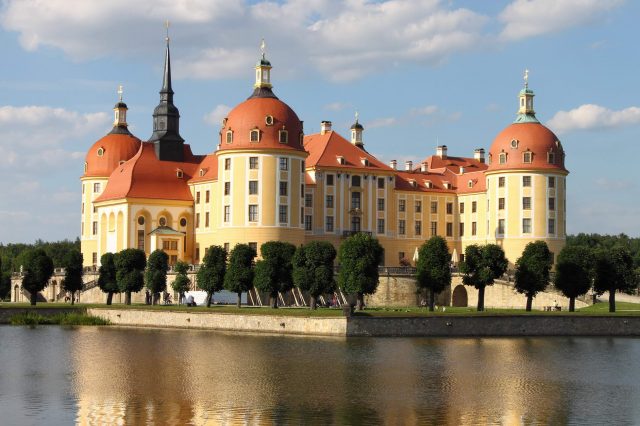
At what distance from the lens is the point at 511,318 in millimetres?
60219

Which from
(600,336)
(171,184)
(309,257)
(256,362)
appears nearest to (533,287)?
(600,336)

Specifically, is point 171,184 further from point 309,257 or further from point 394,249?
point 309,257

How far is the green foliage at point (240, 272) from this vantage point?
68.4 m

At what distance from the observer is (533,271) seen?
2675 inches

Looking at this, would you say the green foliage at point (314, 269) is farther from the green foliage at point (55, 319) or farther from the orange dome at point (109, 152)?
the orange dome at point (109, 152)

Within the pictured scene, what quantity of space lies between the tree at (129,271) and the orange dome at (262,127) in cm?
1126

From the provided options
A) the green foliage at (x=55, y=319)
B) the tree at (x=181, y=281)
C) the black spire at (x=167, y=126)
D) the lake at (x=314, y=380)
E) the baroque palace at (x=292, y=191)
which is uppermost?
the black spire at (x=167, y=126)

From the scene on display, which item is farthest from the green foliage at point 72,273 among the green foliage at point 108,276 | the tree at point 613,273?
the tree at point 613,273

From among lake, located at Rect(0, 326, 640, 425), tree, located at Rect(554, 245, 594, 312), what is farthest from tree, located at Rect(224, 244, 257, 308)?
tree, located at Rect(554, 245, 594, 312)

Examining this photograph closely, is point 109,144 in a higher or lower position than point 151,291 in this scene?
higher

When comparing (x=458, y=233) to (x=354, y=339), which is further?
(x=458, y=233)

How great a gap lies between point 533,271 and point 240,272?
17036 millimetres

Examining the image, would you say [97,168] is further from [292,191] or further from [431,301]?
[431,301]

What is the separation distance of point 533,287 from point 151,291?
2455cm
